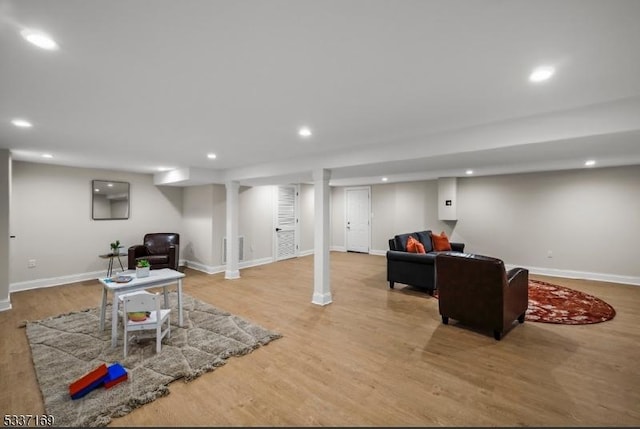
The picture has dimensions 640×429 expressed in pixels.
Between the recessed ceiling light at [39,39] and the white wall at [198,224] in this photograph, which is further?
the white wall at [198,224]

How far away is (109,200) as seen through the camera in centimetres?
590

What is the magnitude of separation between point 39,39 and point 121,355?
2741 millimetres

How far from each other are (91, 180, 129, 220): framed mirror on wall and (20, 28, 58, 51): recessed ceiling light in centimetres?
527

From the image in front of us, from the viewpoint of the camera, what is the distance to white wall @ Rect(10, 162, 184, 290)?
490 centimetres

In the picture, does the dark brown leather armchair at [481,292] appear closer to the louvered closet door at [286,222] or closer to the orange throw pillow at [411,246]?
the orange throw pillow at [411,246]

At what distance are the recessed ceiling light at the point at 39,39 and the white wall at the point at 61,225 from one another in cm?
514

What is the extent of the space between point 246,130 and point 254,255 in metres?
4.49

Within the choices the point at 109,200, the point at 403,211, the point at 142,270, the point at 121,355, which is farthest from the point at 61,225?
the point at 403,211

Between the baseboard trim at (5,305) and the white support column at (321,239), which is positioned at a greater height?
the white support column at (321,239)

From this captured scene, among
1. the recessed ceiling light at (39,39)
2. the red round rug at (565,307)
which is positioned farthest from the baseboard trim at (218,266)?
the recessed ceiling light at (39,39)

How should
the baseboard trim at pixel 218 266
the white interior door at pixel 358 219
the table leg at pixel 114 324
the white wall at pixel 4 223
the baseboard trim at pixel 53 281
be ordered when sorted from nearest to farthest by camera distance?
the table leg at pixel 114 324, the white wall at pixel 4 223, the baseboard trim at pixel 53 281, the baseboard trim at pixel 218 266, the white interior door at pixel 358 219

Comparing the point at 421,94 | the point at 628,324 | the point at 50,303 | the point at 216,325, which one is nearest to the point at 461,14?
the point at 421,94

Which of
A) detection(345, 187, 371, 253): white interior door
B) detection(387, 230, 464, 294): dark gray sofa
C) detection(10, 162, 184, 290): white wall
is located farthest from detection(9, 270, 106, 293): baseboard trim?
detection(345, 187, 371, 253): white interior door

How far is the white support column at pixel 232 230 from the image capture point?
5781 mm
